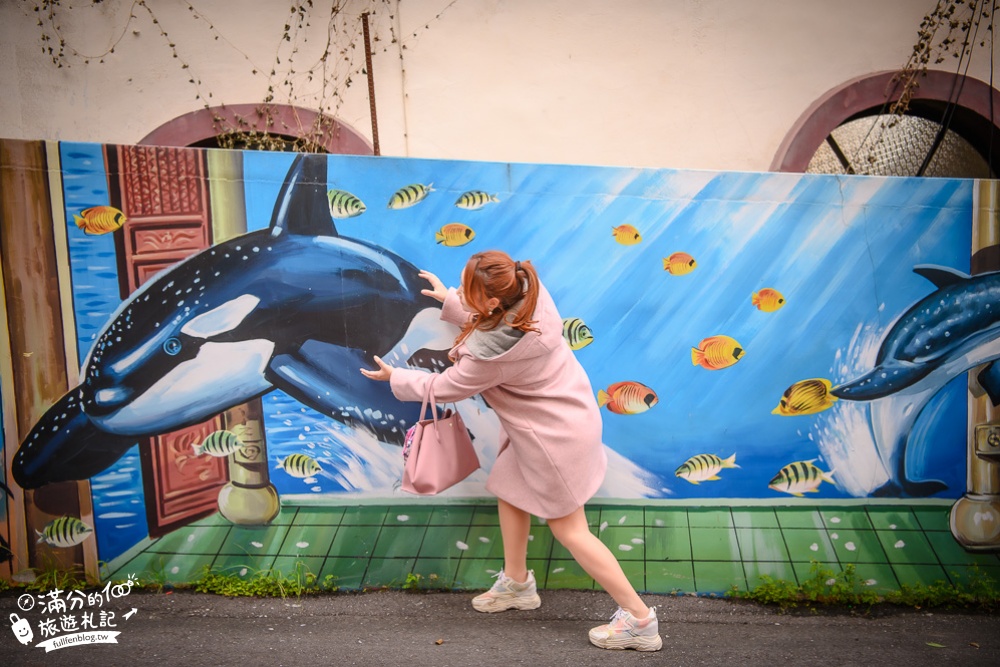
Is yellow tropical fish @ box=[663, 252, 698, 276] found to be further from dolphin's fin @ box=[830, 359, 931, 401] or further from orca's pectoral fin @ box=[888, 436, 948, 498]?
orca's pectoral fin @ box=[888, 436, 948, 498]

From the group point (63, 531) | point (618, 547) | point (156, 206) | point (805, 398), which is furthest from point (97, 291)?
Result: point (805, 398)

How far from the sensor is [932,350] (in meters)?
3.82

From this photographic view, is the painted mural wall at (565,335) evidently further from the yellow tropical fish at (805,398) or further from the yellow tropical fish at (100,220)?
the yellow tropical fish at (100,220)

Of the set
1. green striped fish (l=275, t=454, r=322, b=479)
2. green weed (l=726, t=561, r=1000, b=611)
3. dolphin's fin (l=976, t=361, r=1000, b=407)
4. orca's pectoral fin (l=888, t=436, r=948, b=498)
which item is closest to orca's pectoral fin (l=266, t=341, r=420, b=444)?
green striped fish (l=275, t=454, r=322, b=479)

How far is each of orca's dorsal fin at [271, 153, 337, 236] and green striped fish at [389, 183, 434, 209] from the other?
0.30 m

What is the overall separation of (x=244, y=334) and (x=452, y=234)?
Result: 41.5 inches

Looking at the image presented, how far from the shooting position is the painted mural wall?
3.75 meters

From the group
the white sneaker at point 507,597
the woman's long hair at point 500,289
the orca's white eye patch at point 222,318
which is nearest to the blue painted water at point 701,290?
the orca's white eye patch at point 222,318

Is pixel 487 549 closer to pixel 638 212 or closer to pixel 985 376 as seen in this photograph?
pixel 638 212

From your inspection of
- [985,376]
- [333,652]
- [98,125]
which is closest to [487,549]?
[333,652]

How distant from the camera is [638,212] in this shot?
3.80m

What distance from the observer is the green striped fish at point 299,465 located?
383 centimetres

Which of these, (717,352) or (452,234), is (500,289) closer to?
(452,234)

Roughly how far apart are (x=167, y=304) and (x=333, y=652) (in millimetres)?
1694
